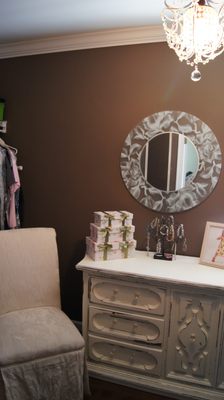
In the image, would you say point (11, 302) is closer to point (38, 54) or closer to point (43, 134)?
point (43, 134)

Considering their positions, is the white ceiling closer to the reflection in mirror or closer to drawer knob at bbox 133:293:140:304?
the reflection in mirror

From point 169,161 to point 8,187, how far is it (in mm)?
1243

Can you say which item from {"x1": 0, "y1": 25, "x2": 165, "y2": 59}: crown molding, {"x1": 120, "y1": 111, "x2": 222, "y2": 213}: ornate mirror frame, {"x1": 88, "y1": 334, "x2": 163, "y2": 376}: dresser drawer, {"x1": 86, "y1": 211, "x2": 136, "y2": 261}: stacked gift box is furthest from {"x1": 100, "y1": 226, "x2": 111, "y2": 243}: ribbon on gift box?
{"x1": 0, "y1": 25, "x2": 165, "y2": 59}: crown molding

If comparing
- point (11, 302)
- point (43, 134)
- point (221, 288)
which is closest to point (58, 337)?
point (11, 302)

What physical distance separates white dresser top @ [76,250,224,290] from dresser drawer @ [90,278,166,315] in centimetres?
9

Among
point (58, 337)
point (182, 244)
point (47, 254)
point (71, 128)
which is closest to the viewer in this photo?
point (58, 337)

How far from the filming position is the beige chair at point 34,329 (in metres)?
1.54

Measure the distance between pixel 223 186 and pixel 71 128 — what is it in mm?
1254

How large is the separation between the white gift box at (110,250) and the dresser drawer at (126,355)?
1.73ft

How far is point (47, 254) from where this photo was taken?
2.02 meters

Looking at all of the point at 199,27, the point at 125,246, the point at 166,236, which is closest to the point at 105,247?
the point at 125,246

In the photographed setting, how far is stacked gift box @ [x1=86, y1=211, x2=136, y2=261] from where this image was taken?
202cm

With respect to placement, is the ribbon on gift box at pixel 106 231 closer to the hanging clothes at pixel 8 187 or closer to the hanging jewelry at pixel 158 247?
the hanging jewelry at pixel 158 247

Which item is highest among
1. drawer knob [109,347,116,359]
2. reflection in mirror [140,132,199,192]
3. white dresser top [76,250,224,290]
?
reflection in mirror [140,132,199,192]
